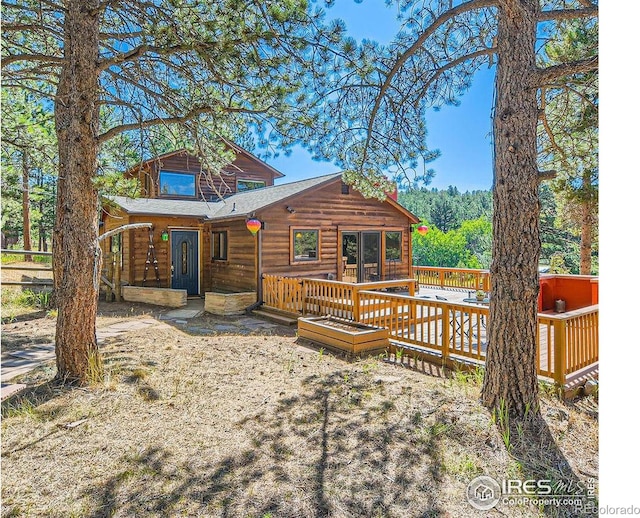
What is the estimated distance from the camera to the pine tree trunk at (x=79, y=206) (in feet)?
14.5

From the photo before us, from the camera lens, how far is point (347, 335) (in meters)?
6.29

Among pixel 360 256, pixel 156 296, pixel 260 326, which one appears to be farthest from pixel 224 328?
pixel 360 256

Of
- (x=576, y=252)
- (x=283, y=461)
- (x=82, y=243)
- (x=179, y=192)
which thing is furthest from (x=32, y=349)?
(x=576, y=252)

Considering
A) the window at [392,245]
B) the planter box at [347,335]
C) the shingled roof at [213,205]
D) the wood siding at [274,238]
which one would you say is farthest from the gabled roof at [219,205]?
the planter box at [347,335]

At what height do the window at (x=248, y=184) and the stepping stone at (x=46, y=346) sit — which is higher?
the window at (x=248, y=184)

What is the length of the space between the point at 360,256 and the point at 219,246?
4.63 m

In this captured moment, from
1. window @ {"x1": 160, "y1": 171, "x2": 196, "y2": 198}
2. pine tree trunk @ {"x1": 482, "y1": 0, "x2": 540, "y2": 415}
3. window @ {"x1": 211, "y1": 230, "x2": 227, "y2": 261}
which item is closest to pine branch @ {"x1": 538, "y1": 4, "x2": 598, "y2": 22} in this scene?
pine tree trunk @ {"x1": 482, "y1": 0, "x2": 540, "y2": 415}

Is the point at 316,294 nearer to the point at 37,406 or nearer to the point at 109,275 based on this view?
the point at 37,406

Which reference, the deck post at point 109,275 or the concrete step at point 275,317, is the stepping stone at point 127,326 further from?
the deck post at point 109,275

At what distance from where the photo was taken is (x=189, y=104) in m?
5.93

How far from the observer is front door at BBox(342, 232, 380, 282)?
41.5 ft

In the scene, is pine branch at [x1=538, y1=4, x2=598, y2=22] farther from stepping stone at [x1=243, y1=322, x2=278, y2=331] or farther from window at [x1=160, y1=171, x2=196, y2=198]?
window at [x1=160, y1=171, x2=196, y2=198]

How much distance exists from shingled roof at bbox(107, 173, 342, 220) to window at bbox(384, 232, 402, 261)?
2828 millimetres
